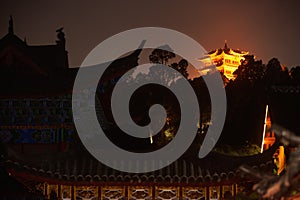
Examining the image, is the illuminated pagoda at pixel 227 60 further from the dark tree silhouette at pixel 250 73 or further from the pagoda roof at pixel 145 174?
the pagoda roof at pixel 145 174

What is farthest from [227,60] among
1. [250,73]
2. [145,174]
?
[145,174]

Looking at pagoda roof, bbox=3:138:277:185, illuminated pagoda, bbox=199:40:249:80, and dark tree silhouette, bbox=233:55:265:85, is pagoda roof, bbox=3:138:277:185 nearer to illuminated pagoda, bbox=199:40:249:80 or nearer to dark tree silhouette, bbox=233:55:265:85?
dark tree silhouette, bbox=233:55:265:85

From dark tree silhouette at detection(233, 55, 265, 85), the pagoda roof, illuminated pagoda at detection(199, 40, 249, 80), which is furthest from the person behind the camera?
illuminated pagoda at detection(199, 40, 249, 80)

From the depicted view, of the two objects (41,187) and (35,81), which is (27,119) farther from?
(41,187)

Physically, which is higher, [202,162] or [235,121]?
[235,121]

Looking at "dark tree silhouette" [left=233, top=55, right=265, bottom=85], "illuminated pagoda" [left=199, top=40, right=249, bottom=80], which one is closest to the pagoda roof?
"dark tree silhouette" [left=233, top=55, right=265, bottom=85]

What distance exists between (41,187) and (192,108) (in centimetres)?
1981

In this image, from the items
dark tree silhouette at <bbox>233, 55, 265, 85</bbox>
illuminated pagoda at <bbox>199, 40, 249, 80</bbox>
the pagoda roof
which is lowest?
the pagoda roof

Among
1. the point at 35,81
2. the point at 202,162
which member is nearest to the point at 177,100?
the point at 35,81

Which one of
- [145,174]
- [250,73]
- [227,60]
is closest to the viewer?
[145,174]

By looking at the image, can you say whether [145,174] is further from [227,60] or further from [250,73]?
[227,60]

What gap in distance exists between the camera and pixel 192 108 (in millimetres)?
28828

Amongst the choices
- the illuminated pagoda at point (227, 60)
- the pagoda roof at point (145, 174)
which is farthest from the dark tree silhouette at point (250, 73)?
the illuminated pagoda at point (227, 60)

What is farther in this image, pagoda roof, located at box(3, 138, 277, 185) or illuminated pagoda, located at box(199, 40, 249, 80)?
illuminated pagoda, located at box(199, 40, 249, 80)
